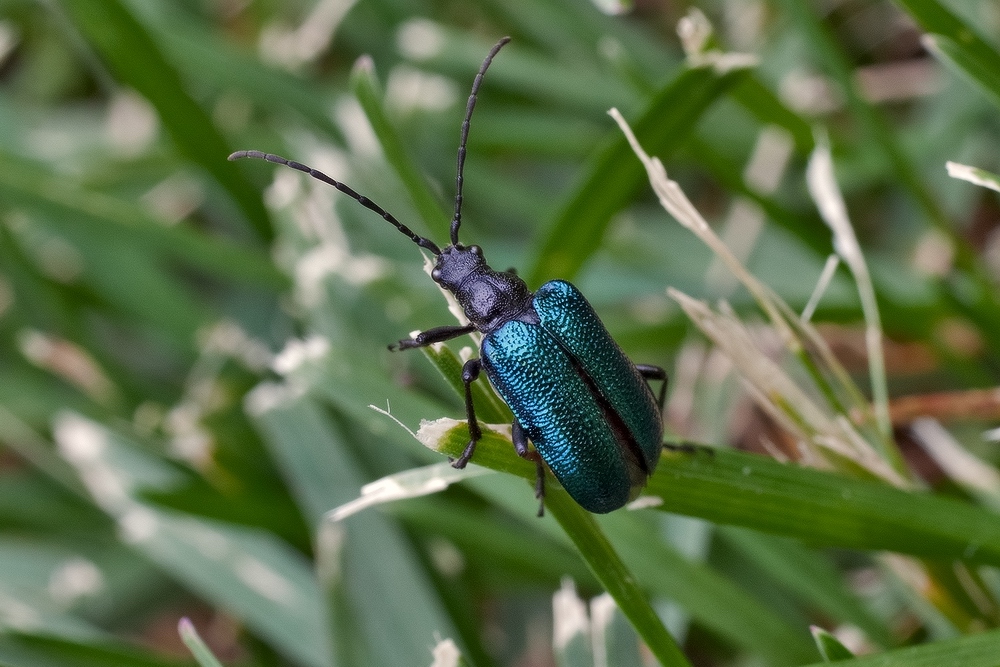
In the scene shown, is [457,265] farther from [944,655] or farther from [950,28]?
[944,655]

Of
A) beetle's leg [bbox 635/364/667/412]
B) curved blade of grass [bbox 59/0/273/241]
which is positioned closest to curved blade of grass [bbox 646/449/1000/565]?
beetle's leg [bbox 635/364/667/412]

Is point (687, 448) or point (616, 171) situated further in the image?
point (616, 171)

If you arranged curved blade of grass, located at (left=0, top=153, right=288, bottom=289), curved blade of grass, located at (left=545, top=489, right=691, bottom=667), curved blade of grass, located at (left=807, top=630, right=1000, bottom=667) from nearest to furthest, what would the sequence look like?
curved blade of grass, located at (left=807, top=630, right=1000, bottom=667) < curved blade of grass, located at (left=545, top=489, right=691, bottom=667) < curved blade of grass, located at (left=0, top=153, right=288, bottom=289)

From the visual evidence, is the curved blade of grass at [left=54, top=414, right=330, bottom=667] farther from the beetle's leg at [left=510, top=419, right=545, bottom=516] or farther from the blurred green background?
the beetle's leg at [left=510, top=419, right=545, bottom=516]

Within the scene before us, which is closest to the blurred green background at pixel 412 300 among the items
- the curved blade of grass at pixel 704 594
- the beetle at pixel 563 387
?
the curved blade of grass at pixel 704 594

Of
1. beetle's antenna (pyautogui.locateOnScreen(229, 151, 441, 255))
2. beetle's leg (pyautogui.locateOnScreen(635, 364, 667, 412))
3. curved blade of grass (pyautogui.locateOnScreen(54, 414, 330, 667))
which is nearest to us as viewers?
beetle's antenna (pyautogui.locateOnScreen(229, 151, 441, 255))

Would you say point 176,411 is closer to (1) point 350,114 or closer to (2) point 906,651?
(1) point 350,114

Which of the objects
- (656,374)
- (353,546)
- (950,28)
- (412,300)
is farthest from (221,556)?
(950,28)

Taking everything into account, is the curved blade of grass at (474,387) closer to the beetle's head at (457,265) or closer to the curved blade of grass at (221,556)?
the beetle's head at (457,265)
